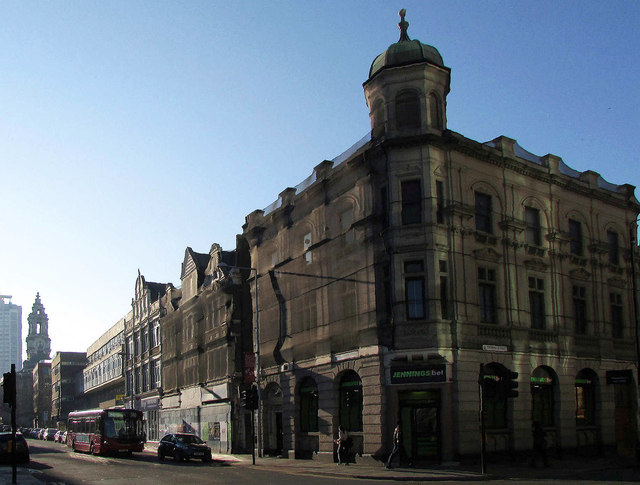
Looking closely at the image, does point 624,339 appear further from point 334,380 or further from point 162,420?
point 162,420

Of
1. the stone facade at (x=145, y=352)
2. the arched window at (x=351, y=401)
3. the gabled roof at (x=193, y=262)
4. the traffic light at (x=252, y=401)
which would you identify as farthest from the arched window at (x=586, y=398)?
the stone facade at (x=145, y=352)

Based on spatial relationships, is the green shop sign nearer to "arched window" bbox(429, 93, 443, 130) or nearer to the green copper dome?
"arched window" bbox(429, 93, 443, 130)

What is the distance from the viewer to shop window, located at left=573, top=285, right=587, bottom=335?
35.3 meters

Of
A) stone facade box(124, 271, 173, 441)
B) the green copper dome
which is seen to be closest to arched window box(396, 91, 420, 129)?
the green copper dome

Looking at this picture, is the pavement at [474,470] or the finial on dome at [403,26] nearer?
the pavement at [474,470]

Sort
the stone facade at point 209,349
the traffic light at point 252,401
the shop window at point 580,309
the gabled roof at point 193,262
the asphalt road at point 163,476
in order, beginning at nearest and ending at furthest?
the asphalt road at point 163,476, the traffic light at point 252,401, the shop window at point 580,309, the stone facade at point 209,349, the gabled roof at point 193,262

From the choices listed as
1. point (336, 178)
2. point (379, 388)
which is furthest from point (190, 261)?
point (379, 388)

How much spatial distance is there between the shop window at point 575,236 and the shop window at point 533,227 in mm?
2886

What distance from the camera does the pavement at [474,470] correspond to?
2409 centimetres

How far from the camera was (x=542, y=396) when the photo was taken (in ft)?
107

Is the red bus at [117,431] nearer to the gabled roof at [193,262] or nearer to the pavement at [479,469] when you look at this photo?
the gabled roof at [193,262]

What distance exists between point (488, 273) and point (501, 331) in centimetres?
260

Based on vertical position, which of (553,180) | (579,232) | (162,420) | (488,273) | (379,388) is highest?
(553,180)

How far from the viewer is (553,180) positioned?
115ft
